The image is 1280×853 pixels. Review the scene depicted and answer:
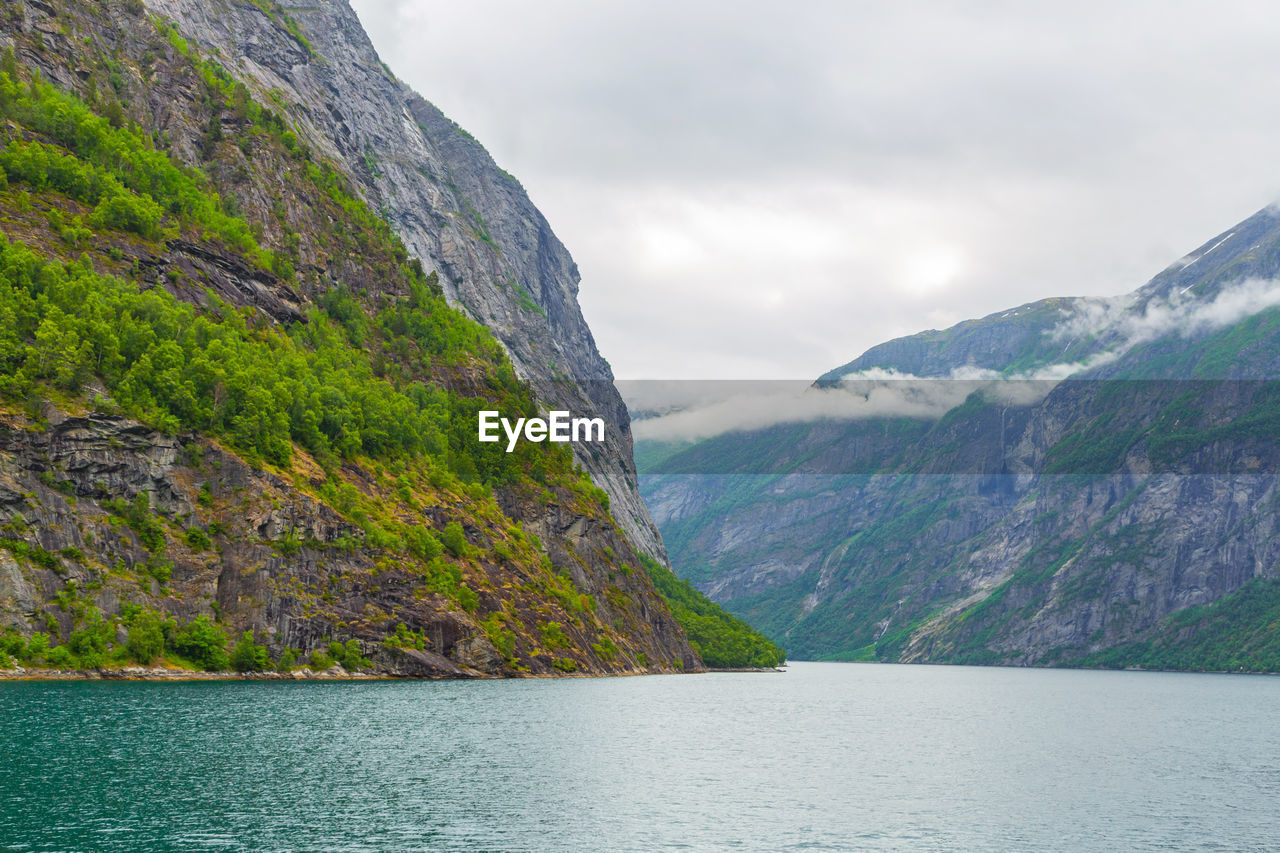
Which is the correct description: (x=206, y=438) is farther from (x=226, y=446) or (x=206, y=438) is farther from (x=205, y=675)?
(x=205, y=675)

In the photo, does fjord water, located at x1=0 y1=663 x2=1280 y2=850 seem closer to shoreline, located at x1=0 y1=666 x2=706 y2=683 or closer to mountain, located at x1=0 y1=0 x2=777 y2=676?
shoreline, located at x1=0 y1=666 x2=706 y2=683

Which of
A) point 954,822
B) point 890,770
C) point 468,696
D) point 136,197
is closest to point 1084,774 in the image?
point 890,770

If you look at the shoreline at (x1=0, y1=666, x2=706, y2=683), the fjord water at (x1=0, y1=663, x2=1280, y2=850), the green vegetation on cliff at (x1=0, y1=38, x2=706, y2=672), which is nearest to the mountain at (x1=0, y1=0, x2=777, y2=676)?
the green vegetation on cliff at (x1=0, y1=38, x2=706, y2=672)

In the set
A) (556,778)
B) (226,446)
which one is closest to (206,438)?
(226,446)

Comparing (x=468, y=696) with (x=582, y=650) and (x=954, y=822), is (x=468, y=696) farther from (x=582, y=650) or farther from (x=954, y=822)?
(x=954, y=822)

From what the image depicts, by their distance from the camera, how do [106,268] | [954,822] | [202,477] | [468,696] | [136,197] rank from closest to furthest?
[954,822], [468,696], [202,477], [106,268], [136,197]
